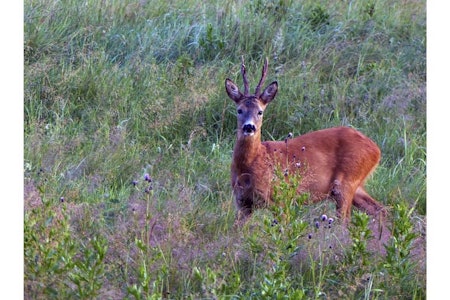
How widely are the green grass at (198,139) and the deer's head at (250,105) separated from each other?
1.53ft

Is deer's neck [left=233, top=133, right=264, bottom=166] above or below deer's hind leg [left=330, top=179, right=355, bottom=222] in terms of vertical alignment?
above

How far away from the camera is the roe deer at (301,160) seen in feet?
20.8

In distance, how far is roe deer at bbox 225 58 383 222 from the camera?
20.8 ft

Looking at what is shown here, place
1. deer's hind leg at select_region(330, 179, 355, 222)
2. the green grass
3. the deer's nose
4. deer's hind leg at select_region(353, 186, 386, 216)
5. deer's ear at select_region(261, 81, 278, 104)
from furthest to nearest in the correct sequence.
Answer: deer's hind leg at select_region(353, 186, 386, 216) < deer's hind leg at select_region(330, 179, 355, 222) < deer's ear at select_region(261, 81, 278, 104) < the deer's nose < the green grass

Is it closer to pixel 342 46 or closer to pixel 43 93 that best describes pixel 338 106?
pixel 342 46

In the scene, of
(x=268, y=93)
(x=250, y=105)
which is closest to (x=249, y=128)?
(x=250, y=105)

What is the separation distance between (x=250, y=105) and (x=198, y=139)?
95cm

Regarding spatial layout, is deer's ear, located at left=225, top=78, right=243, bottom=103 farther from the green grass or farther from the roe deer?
the green grass

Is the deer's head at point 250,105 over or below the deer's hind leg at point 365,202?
over

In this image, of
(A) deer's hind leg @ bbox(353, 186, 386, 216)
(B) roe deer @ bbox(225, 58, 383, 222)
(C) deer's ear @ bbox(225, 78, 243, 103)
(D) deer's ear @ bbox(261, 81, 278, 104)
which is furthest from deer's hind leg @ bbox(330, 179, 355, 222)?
(C) deer's ear @ bbox(225, 78, 243, 103)

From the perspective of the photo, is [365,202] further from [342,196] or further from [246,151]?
[246,151]

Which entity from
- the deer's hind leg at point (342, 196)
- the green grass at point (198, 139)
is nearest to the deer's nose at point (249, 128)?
the green grass at point (198, 139)

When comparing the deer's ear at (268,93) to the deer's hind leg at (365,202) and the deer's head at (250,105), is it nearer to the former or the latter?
the deer's head at (250,105)

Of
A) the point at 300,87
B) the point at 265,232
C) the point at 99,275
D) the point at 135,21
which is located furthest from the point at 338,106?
the point at 99,275
